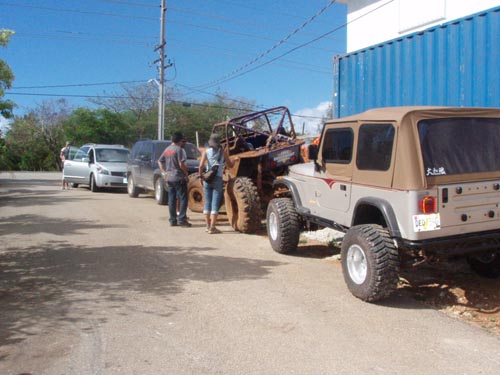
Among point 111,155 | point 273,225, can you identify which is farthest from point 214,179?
point 111,155

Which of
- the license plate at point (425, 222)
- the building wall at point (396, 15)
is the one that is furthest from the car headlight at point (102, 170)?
the license plate at point (425, 222)

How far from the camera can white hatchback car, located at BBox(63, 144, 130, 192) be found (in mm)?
16625

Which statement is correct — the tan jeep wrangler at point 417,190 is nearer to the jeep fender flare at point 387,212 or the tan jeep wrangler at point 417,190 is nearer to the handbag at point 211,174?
the jeep fender flare at point 387,212

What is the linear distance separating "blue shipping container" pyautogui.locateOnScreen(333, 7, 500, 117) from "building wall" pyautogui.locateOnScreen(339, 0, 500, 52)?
2.26m

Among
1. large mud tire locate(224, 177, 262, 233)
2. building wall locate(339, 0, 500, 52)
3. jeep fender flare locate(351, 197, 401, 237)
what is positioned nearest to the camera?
jeep fender flare locate(351, 197, 401, 237)

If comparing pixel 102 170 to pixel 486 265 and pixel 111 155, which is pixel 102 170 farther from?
pixel 486 265

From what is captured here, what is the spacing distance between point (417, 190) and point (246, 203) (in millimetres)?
4349

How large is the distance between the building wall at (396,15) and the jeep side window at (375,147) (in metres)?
6.10

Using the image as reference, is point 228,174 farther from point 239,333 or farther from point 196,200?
point 239,333

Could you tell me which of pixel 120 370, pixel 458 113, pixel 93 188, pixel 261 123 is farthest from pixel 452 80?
pixel 93 188

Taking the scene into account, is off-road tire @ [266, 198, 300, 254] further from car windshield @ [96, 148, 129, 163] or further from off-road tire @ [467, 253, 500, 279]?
car windshield @ [96, 148, 129, 163]

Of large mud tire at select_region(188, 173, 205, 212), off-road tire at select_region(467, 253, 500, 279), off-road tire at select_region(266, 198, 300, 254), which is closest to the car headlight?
large mud tire at select_region(188, 173, 205, 212)

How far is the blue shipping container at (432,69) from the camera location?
277 inches

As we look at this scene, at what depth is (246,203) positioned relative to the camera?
8.68 m
